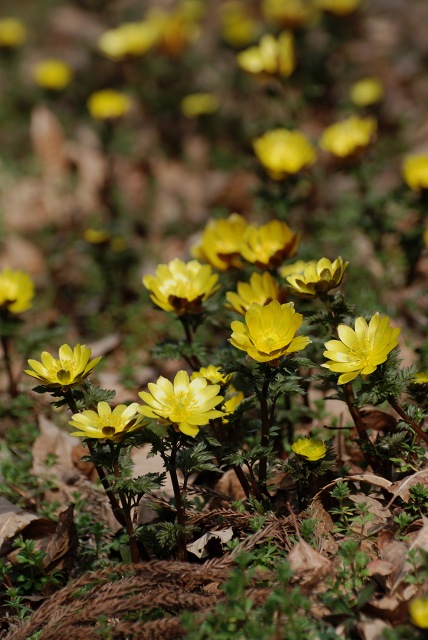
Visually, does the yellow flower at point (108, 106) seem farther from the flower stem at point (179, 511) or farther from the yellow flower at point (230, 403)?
the flower stem at point (179, 511)

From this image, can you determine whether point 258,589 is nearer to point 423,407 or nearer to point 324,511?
point 324,511

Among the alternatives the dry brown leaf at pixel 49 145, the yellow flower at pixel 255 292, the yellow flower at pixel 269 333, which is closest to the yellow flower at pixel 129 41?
the dry brown leaf at pixel 49 145

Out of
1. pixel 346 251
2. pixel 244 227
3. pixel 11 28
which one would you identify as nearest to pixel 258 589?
pixel 244 227

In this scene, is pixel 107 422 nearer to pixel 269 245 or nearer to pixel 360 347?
pixel 360 347

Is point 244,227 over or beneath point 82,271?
over

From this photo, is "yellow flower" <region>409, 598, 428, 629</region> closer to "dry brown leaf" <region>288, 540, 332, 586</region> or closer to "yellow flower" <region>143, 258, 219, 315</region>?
"dry brown leaf" <region>288, 540, 332, 586</region>

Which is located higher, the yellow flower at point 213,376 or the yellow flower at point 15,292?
the yellow flower at point 213,376

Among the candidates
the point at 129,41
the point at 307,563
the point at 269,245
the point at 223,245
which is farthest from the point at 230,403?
the point at 129,41
